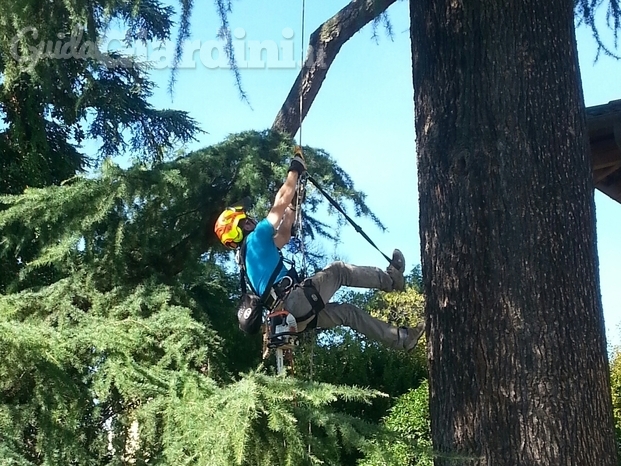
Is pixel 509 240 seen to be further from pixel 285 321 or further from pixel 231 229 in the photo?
pixel 231 229

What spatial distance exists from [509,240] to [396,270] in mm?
1764

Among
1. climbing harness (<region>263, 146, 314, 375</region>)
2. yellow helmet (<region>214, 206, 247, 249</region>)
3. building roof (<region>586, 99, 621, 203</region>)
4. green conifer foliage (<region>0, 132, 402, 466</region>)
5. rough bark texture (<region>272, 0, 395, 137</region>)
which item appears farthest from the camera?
rough bark texture (<region>272, 0, 395, 137</region>)

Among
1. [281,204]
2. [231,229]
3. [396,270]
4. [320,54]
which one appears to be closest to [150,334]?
[231,229]

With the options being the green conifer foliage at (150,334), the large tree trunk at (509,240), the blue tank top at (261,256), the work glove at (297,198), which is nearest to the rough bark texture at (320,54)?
the green conifer foliage at (150,334)

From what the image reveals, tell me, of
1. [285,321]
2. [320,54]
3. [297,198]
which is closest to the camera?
[285,321]

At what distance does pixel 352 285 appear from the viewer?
5.34m

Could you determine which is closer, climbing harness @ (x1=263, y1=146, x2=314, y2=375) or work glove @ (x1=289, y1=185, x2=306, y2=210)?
climbing harness @ (x1=263, y1=146, x2=314, y2=375)

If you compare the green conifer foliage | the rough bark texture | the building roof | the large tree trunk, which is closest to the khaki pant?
the green conifer foliage

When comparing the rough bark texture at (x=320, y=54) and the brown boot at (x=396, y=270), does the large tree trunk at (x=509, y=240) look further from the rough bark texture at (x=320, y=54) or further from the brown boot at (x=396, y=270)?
the rough bark texture at (x=320, y=54)

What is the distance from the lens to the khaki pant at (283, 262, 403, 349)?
520 centimetres

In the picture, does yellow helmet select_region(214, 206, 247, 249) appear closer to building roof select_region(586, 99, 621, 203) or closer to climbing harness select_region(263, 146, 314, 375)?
climbing harness select_region(263, 146, 314, 375)

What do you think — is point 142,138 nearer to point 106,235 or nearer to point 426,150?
point 106,235

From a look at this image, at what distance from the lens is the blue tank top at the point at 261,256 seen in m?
4.89

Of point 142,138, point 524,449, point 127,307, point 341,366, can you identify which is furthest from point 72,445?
point 142,138
